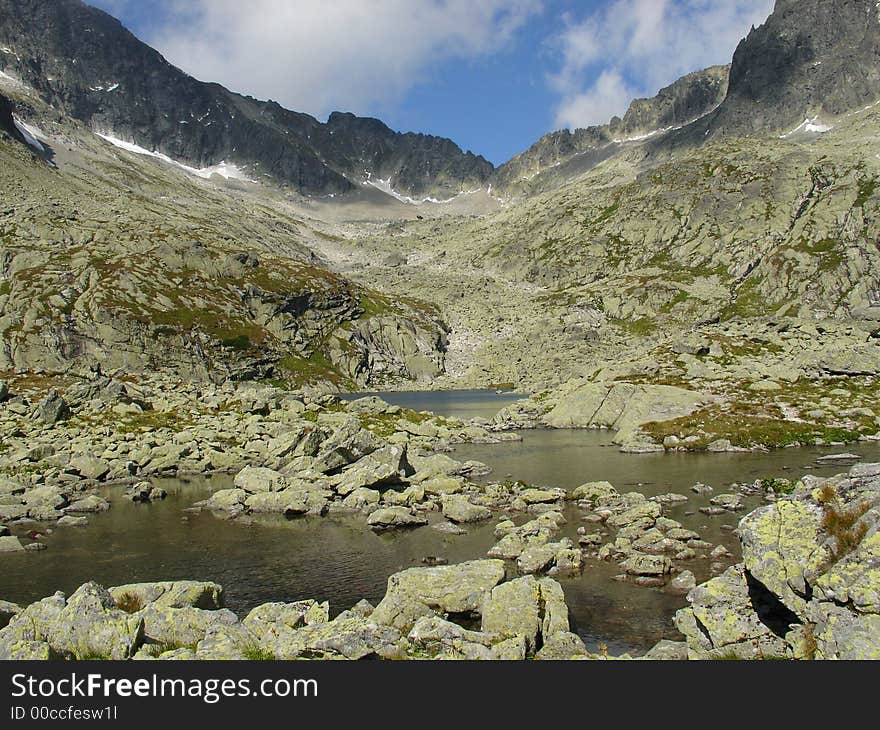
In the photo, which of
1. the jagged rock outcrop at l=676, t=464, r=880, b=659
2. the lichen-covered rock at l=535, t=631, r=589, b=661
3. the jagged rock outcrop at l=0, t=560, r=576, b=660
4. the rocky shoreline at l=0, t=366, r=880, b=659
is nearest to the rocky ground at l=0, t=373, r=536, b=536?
the rocky shoreline at l=0, t=366, r=880, b=659

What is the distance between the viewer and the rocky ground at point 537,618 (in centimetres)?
1620

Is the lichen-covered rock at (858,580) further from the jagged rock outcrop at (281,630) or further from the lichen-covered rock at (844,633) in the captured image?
the jagged rock outcrop at (281,630)

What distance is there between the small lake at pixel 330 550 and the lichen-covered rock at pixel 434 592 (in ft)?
11.4

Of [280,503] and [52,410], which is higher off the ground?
[52,410]

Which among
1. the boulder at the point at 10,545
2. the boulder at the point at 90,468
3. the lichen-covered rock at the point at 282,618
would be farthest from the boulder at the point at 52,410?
the lichen-covered rock at the point at 282,618

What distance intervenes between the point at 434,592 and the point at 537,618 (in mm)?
5760

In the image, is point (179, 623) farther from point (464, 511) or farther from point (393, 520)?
point (464, 511)

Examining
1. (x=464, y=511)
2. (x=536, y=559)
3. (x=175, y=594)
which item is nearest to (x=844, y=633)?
(x=536, y=559)

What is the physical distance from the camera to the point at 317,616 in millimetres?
23125

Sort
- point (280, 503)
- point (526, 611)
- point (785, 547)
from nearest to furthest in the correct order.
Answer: point (785, 547) → point (526, 611) → point (280, 503)

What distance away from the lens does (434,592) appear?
2664cm

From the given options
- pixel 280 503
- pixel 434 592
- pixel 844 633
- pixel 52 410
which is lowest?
pixel 434 592

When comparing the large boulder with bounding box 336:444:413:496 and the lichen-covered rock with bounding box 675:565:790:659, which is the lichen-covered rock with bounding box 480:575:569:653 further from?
the large boulder with bounding box 336:444:413:496

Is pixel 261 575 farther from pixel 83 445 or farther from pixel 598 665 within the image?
pixel 83 445
